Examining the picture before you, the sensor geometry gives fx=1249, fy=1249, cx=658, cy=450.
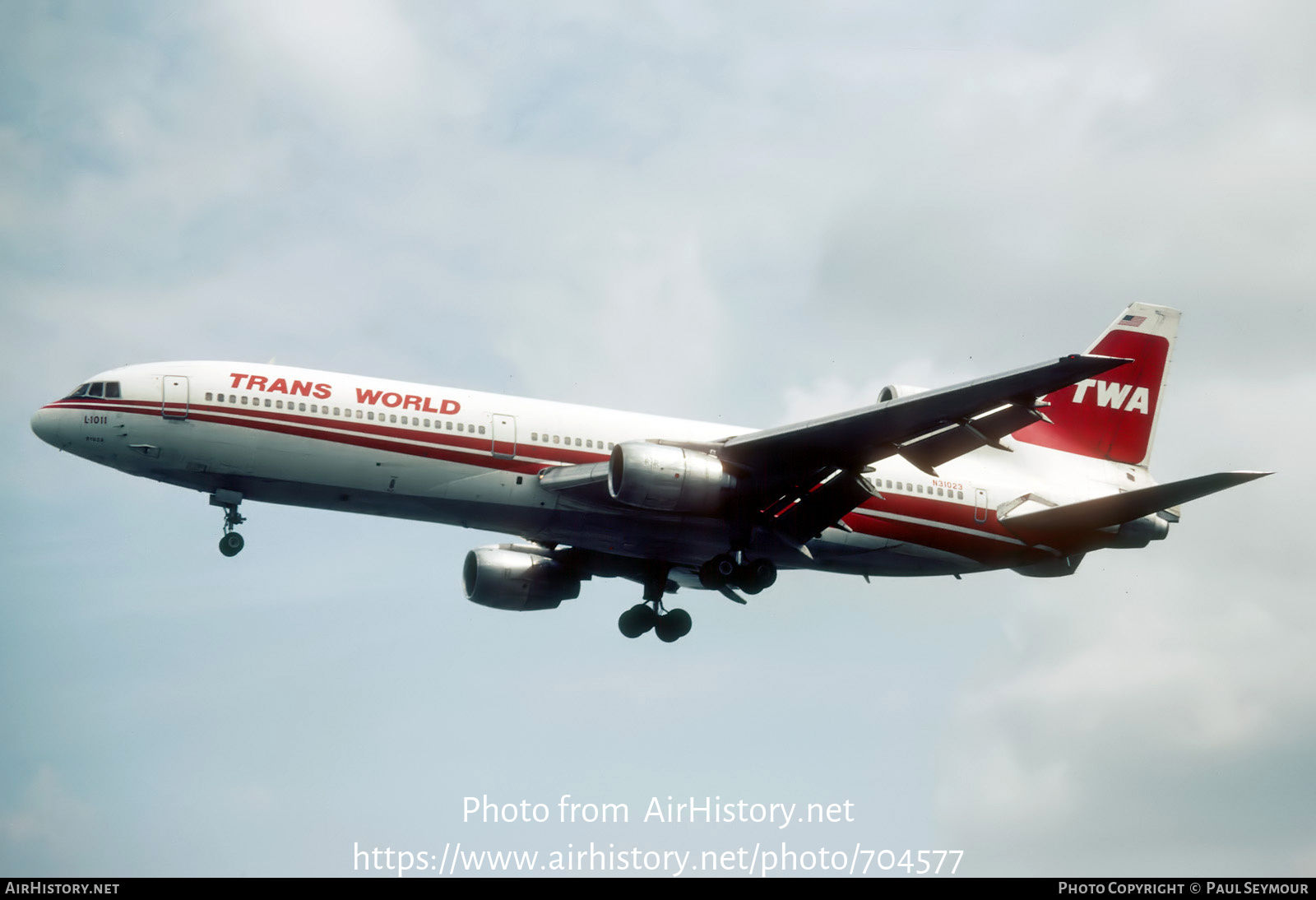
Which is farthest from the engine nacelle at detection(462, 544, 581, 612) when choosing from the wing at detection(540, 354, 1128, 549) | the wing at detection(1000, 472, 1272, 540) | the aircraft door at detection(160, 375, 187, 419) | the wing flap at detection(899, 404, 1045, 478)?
the wing at detection(1000, 472, 1272, 540)

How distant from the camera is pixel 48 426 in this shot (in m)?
30.6

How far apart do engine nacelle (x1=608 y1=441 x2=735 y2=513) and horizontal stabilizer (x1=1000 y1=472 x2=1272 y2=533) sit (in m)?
10.3

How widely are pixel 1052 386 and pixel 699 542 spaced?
35.2ft

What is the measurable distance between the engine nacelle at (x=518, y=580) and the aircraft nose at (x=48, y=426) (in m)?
12.5

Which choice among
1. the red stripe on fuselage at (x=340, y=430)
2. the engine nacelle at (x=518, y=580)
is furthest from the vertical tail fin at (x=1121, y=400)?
the red stripe on fuselage at (x=340, y=430)

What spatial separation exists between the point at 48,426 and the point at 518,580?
45.0 feet

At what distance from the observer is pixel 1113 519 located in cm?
3534

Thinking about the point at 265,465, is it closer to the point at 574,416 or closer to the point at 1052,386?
the point at 574,416

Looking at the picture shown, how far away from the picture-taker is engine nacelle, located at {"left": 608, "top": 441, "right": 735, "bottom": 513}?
30141 mm

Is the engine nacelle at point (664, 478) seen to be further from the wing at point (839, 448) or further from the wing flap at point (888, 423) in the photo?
the wing flap at point (888, 423)

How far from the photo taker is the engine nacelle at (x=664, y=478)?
30141mm
